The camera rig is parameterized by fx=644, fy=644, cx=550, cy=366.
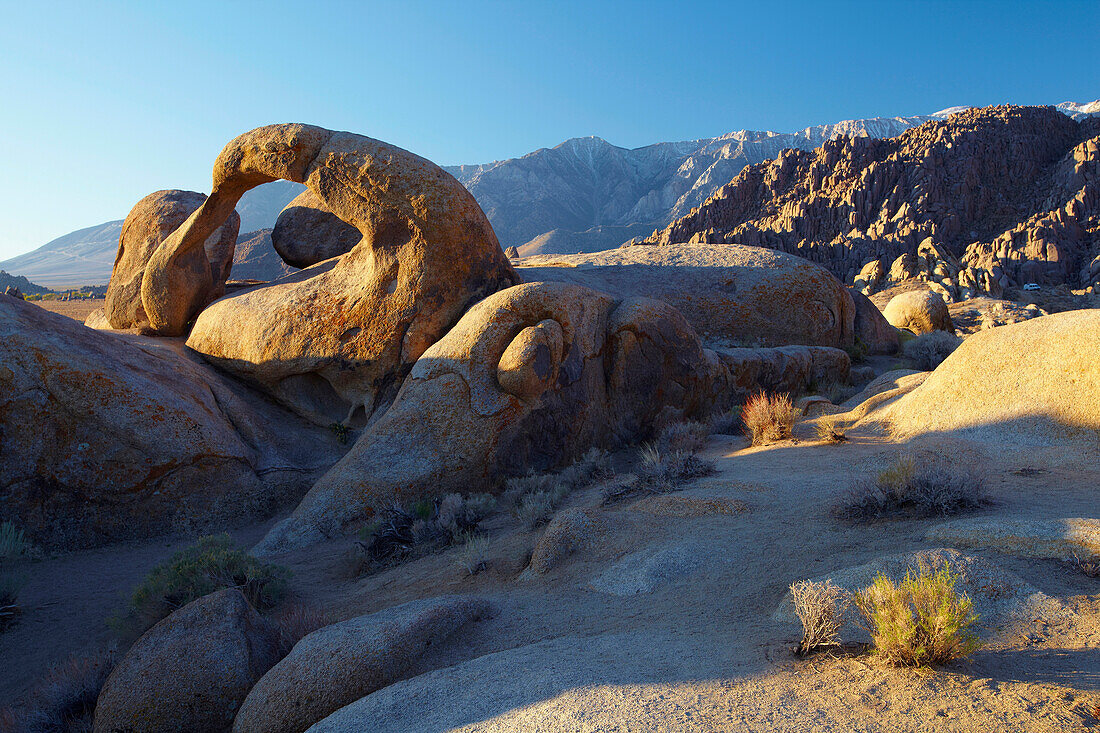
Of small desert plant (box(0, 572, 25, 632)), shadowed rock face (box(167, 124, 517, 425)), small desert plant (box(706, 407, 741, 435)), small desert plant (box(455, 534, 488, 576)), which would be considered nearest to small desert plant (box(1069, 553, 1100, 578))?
small desert plant (box(455, 534, 488, 576))

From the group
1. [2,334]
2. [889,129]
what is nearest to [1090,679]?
[2,334]

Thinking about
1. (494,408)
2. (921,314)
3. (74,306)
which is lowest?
(494,408)

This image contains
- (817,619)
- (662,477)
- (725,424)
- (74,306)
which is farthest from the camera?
(74,306)

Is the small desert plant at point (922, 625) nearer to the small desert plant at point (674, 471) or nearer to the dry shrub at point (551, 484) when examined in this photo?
the small desert plant at point (674, 471)

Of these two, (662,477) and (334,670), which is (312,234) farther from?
(334,670)

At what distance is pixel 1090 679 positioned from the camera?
2.28 m

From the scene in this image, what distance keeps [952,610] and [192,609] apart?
12.8 ft

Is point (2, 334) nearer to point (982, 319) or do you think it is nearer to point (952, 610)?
point (952, 610)

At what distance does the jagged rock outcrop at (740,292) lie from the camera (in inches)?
492

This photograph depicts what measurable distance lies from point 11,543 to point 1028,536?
765 centimetres

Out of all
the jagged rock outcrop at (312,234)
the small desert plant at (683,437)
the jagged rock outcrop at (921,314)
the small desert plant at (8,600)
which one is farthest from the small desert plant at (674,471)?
the jagged rock outcrop at (921,314)

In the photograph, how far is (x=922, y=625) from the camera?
243 cm

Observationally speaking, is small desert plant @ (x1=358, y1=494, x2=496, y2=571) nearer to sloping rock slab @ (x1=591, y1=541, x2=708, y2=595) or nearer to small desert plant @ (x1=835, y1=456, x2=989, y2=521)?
sloping rock slab @ (x1=591, y1=541, x2=708, y2=595)

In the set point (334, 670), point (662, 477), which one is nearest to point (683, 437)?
point (662, 477)
